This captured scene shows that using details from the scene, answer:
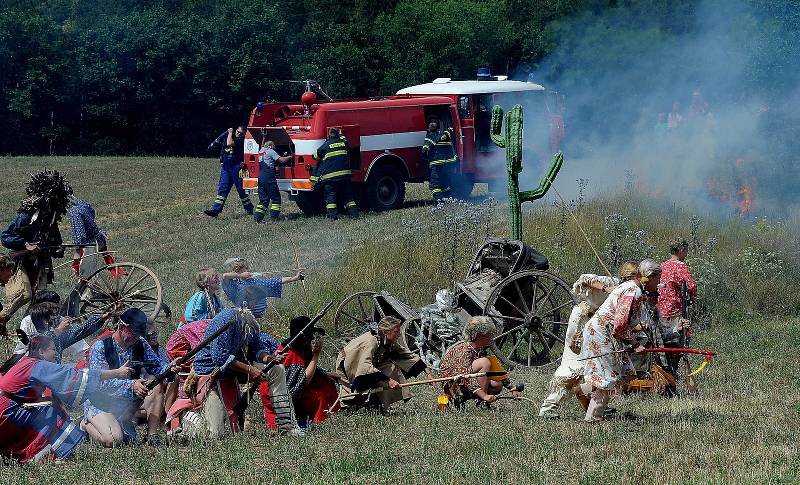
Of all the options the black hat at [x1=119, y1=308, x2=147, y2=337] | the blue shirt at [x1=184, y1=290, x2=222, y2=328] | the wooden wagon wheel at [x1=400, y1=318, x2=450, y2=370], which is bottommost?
the wooden wagon wheel at [x1=400, y1=318, x2=450, y2=370]

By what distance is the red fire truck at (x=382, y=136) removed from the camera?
20281 millimetres

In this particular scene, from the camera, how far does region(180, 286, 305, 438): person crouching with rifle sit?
29.5 ft

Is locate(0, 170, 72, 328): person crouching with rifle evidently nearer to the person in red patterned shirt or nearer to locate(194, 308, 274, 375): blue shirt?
locate(194, 308, 274, 375): blue shirt

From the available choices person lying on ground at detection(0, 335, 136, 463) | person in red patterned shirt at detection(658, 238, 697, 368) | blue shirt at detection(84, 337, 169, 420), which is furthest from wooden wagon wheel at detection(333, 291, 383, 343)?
person lying on ground at detection(0, 335, 136, 463)

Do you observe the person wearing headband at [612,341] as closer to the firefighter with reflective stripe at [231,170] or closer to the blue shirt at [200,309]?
the blue shirt at [200,309]

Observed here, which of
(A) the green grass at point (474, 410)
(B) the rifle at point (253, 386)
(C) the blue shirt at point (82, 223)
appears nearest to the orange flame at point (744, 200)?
(A) the green grass at point (474, 410)

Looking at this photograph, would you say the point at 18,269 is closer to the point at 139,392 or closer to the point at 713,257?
the point at 139,392

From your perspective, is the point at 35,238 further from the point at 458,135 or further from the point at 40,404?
the point at 458,135

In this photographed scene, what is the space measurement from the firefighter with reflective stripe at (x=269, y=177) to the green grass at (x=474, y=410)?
15.4 inches

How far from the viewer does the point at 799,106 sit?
61.8 ft

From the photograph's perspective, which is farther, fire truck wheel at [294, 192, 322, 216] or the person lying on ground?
fire truck wheel at [294, 192, 322, 216]

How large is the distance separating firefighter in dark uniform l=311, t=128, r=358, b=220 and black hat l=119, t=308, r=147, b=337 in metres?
10.7

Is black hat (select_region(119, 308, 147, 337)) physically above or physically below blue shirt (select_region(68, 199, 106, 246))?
below

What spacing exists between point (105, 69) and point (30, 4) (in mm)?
4503
